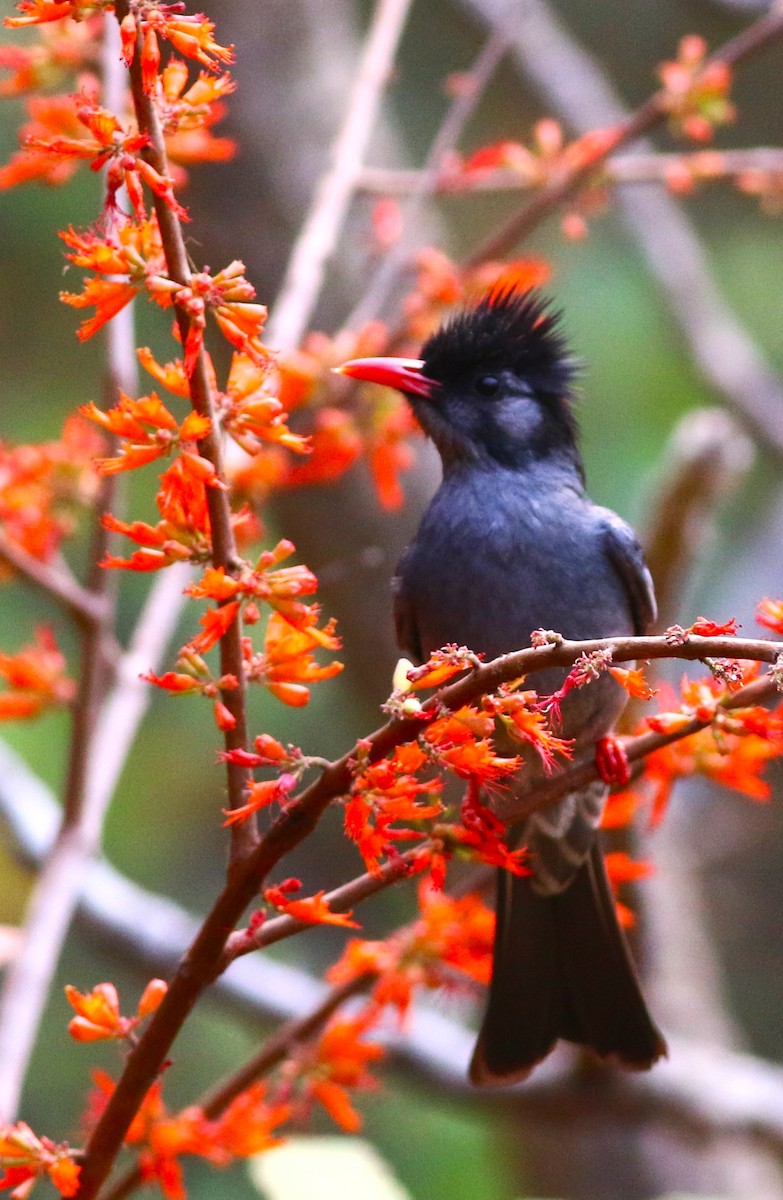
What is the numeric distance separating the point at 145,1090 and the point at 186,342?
67cm

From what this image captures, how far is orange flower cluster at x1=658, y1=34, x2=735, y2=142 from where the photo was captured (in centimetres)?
275

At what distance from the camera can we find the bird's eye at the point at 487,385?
284cm

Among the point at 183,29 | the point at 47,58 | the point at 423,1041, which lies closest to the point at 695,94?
the point at 47,58

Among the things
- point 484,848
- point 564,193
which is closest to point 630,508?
point 564,193

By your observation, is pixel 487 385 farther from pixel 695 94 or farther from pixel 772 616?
pixel 772 616

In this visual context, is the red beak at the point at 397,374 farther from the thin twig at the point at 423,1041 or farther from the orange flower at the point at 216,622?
the thin twig at the point at 423,1041

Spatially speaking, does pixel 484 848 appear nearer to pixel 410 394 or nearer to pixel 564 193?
pixel 410 394

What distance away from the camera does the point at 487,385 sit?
2.85 metres

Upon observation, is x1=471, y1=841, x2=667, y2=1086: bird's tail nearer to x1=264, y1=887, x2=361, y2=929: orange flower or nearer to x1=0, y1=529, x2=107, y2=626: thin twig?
x1=0, y1=529, x2=107, y2=626: thin twig

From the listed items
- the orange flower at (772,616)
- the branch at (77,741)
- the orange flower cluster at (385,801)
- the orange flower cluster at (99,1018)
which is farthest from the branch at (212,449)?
the branch at (77,741)

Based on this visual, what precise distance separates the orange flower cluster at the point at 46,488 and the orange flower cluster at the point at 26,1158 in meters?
1.19

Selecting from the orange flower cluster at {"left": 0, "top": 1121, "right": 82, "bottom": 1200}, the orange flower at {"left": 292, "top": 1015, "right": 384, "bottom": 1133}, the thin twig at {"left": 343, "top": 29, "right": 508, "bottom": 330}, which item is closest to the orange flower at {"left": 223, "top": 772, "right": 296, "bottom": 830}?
the orange flower cluster at {"left": 0, "top": 1121, "right": 82, "bottom": 1200}

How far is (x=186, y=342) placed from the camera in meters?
Answer: 1.36

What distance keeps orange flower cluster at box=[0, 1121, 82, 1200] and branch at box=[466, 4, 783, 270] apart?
188 centimetres
